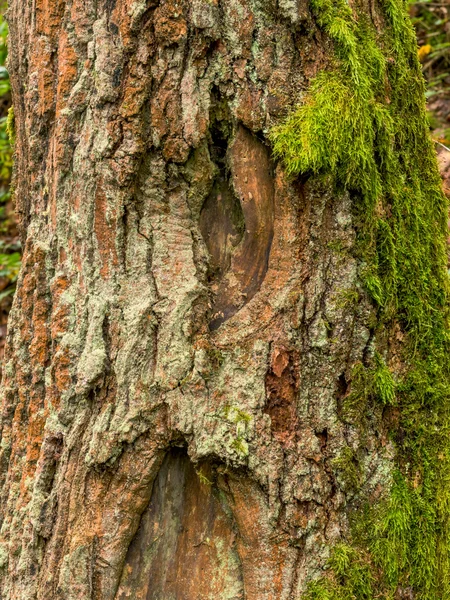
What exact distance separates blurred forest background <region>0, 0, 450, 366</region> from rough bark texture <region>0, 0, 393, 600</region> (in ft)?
11.0

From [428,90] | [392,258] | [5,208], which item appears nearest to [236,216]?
[392,258]

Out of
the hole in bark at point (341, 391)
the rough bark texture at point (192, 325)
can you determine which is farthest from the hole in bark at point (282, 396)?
the hole in bark at point (341, 391)

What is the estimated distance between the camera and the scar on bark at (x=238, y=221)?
6.12 ft

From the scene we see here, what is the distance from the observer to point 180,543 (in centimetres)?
187

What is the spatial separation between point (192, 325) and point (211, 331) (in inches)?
2.9

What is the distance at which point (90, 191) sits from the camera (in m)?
1.86

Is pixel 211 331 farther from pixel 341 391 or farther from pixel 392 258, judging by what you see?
pixel 392 258

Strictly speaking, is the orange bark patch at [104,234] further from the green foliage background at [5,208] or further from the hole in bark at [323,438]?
the green foliage background at [5,208]

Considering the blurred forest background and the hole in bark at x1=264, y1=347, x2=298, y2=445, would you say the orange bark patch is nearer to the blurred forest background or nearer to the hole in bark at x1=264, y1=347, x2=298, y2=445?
the hole in bark at x1=264, y1=347, x2=298, y2=445

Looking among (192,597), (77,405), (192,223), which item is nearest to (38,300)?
(77,405)

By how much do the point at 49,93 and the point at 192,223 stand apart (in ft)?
2.09

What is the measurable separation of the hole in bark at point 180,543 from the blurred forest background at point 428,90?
351 cm

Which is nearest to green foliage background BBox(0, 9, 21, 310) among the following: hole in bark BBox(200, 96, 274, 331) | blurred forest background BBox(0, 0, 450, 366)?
blurred forest background BBox(0, 0, 450, 366)

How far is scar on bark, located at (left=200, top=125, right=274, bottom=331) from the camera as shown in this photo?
1864mm
